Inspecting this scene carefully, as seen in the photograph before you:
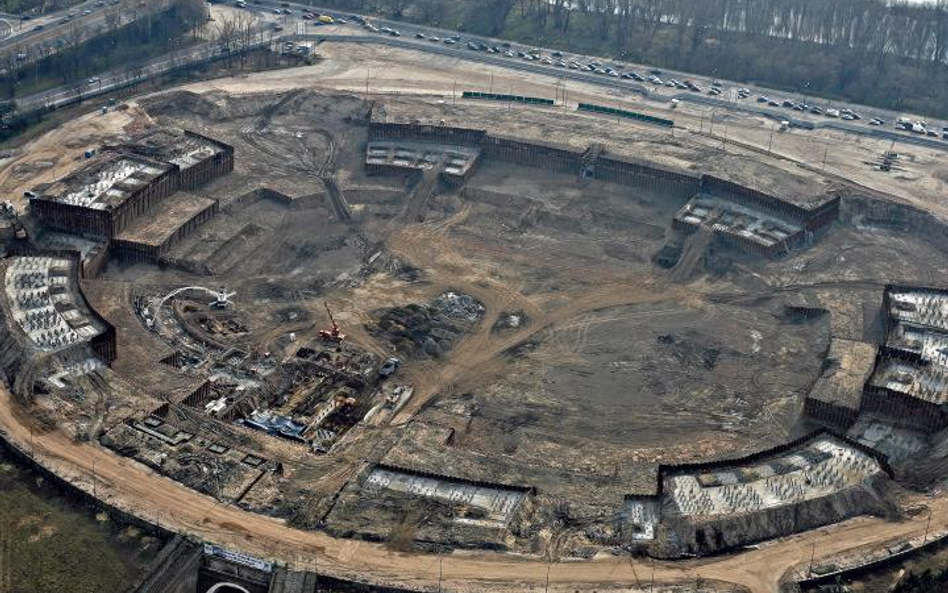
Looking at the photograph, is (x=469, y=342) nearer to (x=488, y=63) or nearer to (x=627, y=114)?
(x=627, y=114)

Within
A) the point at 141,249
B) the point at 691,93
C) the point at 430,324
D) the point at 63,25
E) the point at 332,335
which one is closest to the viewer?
the point at 332,335

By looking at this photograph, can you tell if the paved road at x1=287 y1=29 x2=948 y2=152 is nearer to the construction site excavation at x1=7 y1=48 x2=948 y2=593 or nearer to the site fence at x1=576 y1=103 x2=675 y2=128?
the construction site excavation at x1=7 y1=48 x2=948 y2=593

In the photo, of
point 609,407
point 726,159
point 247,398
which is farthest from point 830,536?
point 726,159

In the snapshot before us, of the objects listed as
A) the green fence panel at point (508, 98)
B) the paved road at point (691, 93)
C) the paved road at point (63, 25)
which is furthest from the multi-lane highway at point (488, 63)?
the green fence panel at point (508, 98)

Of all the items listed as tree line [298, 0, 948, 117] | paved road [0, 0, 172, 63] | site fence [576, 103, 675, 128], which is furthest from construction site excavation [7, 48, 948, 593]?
paved road [0, 0, 172, 63]

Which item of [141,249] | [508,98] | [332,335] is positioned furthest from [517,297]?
[508,98]
